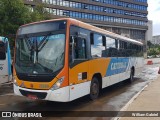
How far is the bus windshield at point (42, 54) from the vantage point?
8.48m

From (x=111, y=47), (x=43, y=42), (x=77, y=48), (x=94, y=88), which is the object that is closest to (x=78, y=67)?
(x=77, y=48)

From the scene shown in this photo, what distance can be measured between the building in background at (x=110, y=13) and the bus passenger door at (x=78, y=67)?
58379 mm

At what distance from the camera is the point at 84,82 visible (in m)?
9.76

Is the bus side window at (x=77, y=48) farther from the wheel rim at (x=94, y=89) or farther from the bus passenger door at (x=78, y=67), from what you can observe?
the wheel rim at (x=94, y=89)

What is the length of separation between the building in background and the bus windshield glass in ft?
192

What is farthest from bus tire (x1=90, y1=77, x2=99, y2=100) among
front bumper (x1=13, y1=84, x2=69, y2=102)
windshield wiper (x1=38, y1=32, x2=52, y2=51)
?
windshield wiper (x1=38, y1=32, x2=52, y2=51)

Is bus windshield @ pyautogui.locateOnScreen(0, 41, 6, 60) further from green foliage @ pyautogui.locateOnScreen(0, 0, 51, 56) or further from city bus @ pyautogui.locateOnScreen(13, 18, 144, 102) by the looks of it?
green foliage @ pyautogui.locateOnScreen(0, 0, 51, 56)

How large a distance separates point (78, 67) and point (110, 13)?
85.0 metres

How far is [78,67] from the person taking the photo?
9258mm

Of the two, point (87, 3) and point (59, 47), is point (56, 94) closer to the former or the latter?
point (59, 47)

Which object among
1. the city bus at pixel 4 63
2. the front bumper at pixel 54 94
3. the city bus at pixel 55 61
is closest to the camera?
the front bumper at pixel 54 94

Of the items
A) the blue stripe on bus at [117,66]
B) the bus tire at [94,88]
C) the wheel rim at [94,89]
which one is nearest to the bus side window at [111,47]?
the blue stripe on bus at [117,66]

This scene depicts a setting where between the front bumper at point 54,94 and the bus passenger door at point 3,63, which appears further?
the bus passenger door at point 3,63

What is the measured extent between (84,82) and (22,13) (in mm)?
16868
